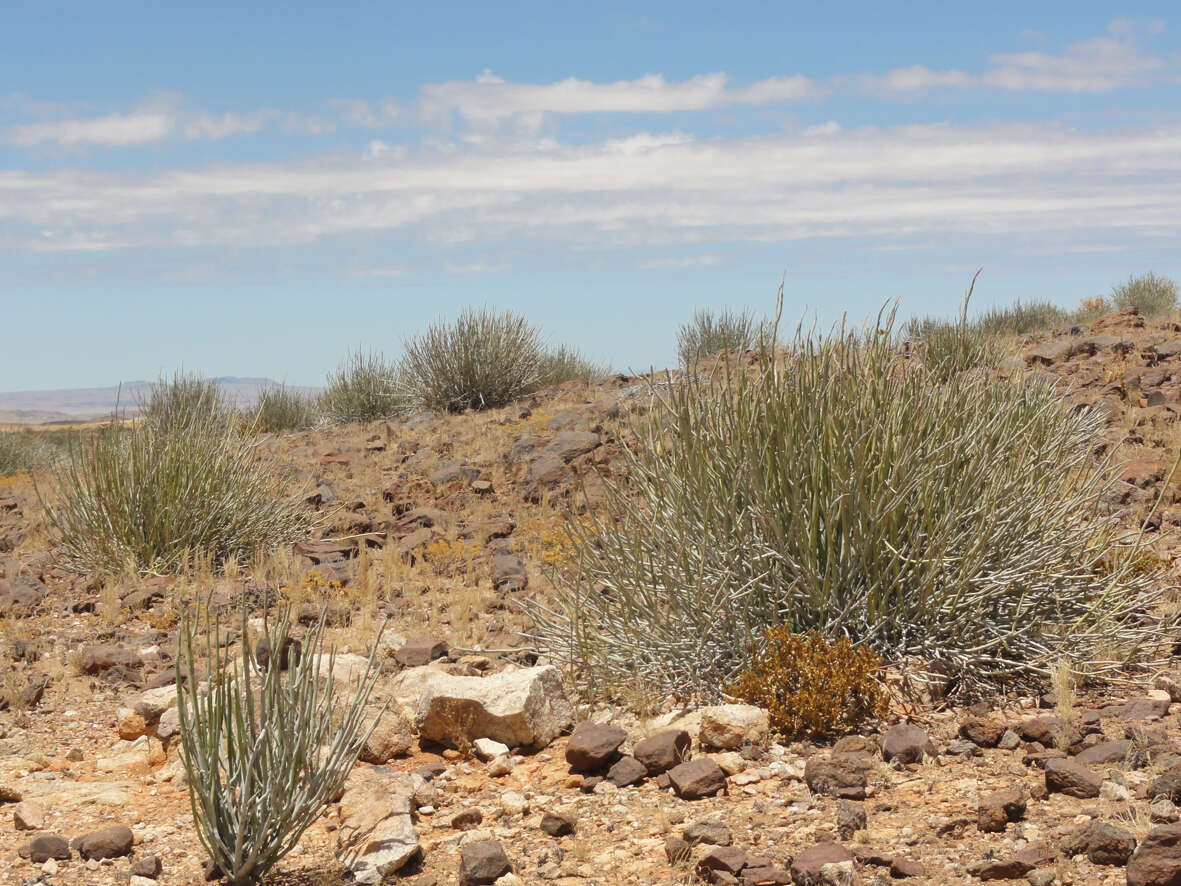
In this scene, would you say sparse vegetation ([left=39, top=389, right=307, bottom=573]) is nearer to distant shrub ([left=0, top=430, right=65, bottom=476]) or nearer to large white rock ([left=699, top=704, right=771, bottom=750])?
large white rock ([left=699, top=704, right=771, bottom=750])

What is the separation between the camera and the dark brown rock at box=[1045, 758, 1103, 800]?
12.5 ft

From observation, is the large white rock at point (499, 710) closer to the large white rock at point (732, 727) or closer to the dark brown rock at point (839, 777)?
the large white rock at point (732, 727)

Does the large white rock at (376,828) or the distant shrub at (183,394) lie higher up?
the distant shrub at (183,394)

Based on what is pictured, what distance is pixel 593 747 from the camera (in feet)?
14.6

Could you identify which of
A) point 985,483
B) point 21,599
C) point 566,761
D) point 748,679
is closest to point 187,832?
point 566,761

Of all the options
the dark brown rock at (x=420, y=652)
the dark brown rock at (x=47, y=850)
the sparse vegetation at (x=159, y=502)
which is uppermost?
the sparse vegetation at (x=159, y=502)

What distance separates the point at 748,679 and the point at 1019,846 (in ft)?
5.07

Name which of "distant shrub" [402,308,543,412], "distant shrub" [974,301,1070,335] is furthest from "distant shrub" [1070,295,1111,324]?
"distant shrub" [402,308,543,412]

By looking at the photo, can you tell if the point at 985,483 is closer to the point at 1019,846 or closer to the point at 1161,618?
the point at 1161,618

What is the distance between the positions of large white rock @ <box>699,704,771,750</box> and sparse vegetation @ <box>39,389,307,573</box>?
210 inches

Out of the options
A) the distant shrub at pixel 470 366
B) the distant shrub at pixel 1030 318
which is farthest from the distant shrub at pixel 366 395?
the distant shrub at pixel 1030 318

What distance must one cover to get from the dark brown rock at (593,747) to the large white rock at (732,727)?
363mm

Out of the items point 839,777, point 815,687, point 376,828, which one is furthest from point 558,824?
point 815,687

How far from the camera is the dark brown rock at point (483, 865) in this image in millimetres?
3596
